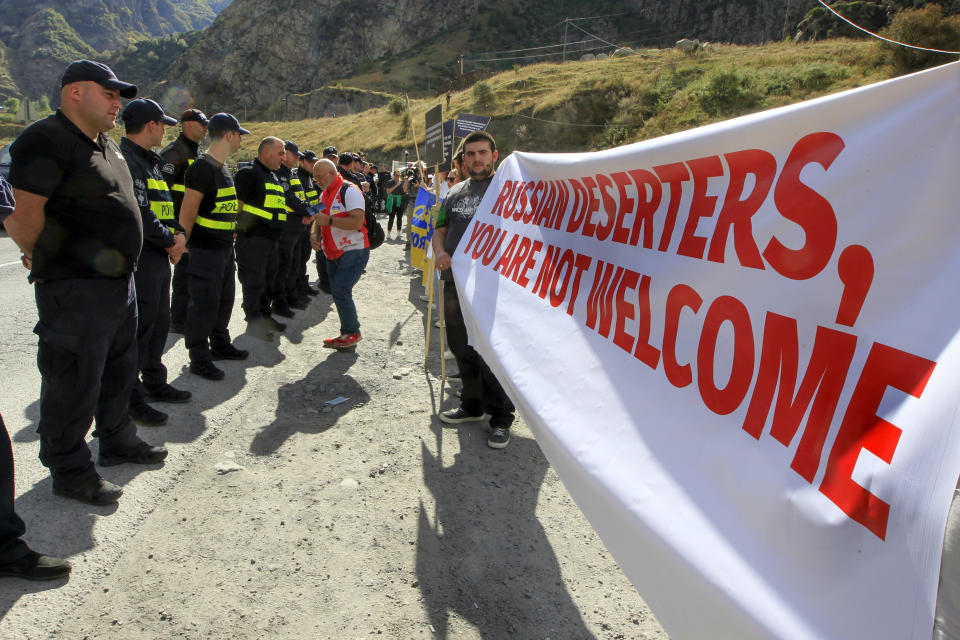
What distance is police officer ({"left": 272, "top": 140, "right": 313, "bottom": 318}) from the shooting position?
6367 millimetres

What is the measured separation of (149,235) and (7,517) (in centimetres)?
194

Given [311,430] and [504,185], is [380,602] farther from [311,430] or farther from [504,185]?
[504,185]

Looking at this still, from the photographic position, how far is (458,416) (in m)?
4.27

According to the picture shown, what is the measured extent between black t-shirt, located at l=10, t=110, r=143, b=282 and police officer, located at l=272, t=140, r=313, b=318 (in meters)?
3.52

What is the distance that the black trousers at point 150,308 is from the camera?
3.76 m

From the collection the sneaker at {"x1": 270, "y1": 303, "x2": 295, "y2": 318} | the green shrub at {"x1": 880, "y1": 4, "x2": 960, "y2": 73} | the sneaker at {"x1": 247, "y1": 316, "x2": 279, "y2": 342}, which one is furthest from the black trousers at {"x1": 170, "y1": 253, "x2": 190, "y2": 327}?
the green shrub at {"x1": 880, "y1": 4, "x2": 960, "y2": 73}

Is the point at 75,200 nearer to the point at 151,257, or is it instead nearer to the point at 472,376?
the point at 151,257

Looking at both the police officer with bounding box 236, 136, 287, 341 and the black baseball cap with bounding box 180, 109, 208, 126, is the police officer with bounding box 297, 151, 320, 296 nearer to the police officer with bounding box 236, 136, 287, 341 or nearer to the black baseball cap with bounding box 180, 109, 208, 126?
the police officer with bounding box 236, 136, 287, 341

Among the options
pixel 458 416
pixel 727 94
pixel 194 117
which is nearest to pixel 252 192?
pixel 194 117

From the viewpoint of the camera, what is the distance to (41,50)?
480 ft

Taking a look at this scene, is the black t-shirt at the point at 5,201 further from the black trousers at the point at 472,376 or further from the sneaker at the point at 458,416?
the sneaker at the point at 458,416

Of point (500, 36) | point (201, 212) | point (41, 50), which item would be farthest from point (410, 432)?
point (41, 50)

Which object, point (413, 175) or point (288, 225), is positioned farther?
point (413, 175)

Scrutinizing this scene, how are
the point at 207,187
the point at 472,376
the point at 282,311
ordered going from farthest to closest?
the point at 282,311, the point at 207,187, the point at 472,376
